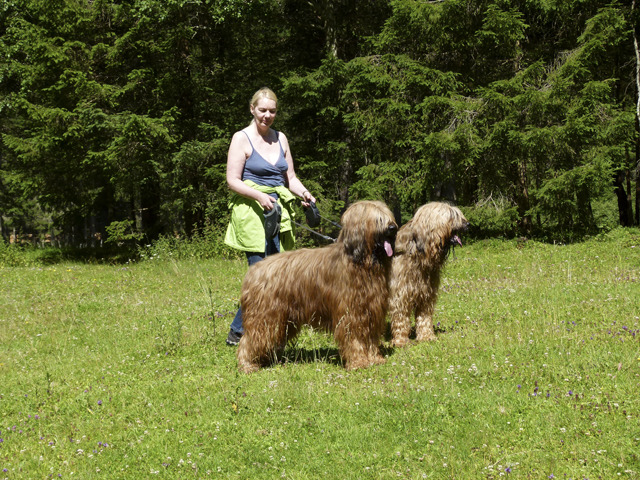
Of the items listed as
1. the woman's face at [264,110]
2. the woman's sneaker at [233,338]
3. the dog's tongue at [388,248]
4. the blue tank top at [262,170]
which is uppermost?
the woman's face at [264,110]

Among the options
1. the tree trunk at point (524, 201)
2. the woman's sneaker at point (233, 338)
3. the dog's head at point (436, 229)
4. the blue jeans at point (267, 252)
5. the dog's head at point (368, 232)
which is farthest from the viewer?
the tree trunk at point (524, 201)

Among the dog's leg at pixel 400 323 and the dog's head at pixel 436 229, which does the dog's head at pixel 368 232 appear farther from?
the dog's leg at pixel 400 323

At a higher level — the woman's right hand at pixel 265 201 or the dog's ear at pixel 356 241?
the woman's right hand at pixel 265 201

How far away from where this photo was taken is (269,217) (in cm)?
543

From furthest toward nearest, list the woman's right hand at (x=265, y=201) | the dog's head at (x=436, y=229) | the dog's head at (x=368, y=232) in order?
the dog's head at (x=436, y=229) → the woman's right hand at (x=265, y=201) → the dog's head at (x=368, y=232)

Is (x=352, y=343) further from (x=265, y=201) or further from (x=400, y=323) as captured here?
(x=265, y=201)

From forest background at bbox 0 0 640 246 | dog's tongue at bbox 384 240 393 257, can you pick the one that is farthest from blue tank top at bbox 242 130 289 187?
forest background at bbox 0 0 640 246

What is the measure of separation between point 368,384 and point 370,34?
14.3 meters

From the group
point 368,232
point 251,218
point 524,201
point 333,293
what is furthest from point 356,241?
point 524,201

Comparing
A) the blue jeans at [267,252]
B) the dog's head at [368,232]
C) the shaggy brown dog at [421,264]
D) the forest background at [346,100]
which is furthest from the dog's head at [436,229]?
the forest background at [346,100]

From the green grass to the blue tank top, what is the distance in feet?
5.92

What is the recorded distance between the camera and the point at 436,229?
6.04m

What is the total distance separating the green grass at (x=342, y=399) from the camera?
3639 mm

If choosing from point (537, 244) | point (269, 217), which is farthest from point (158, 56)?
point (269, 217)
